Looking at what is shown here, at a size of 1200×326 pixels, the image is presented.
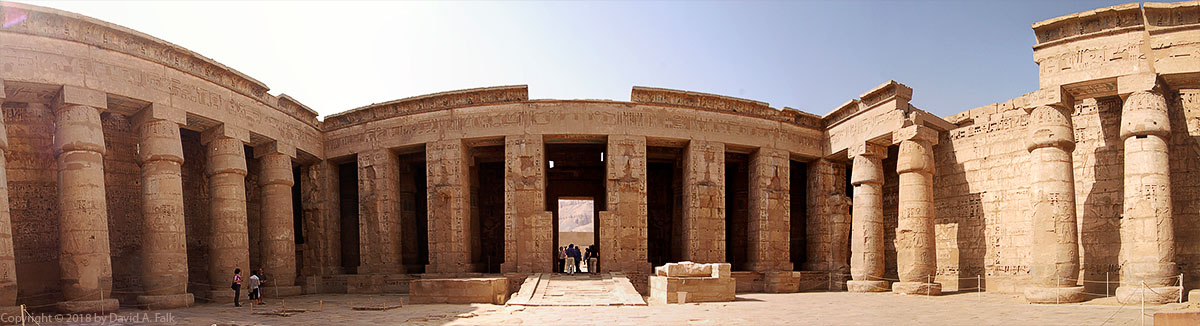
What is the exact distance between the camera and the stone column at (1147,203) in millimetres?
12289

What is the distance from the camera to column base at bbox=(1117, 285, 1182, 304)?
1202 centimetres

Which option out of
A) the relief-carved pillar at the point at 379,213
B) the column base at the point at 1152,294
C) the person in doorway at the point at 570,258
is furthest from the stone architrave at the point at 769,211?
the relief-carved pillar at the point at 379,213

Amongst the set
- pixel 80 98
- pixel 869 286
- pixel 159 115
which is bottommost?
pixel 869 286

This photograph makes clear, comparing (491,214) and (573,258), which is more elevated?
(491,214)

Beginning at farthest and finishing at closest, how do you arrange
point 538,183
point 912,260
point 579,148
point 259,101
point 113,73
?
point 579,148 → point 538,183 → point 259,101 → point 912,260 → point 113,73

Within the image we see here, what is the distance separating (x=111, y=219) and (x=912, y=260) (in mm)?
18457

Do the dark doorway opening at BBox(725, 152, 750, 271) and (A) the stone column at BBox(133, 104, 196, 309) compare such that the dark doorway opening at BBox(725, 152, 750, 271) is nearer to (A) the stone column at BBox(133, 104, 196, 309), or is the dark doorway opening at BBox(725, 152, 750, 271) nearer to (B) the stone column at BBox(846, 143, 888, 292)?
(B) the stone column at BBox(846, 143, 888, 292)

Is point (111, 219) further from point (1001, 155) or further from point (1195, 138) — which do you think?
point (1195, 138)

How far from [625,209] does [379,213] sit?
685 cm

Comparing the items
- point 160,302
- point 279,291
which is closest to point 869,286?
point 279,291

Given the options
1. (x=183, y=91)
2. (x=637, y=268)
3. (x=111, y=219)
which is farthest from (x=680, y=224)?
(x=111, y=219)

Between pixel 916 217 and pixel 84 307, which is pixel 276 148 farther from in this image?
pixel 916 217

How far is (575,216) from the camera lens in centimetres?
8400

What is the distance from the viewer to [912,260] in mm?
16234
